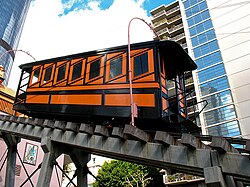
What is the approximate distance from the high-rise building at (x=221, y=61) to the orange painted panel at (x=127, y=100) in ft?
63.0

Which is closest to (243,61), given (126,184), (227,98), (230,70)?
(230,70)

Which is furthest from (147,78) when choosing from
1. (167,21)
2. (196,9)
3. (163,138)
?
(167,21)

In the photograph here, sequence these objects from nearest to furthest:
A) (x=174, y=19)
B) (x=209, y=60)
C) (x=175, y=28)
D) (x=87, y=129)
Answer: (x=87, y=129) < (x=209, y=60) < (x=175, y=28) < (x=174, y=19)

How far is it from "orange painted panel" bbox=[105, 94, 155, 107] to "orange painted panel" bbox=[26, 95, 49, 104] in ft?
7.72

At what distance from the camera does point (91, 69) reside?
720 centimetres

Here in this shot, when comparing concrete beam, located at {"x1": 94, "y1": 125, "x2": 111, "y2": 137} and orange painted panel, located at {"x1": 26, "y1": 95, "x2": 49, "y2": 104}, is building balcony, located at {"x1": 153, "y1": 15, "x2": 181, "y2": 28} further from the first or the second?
concrete beam, located at {"x1": 94, "y1": 125, "x2": 111, "y2": 137}

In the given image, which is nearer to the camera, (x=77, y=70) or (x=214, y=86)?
(x=77, y=70)

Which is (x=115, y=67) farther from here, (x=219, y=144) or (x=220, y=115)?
(x=220, y=115)

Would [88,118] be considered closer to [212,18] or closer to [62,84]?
[62,84]

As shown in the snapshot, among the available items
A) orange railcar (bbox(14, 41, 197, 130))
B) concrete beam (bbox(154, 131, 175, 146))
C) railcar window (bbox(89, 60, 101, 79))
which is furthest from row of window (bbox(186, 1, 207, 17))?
concrete beam (bbox(154, 131, 175, 146))

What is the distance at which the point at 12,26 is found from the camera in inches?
2862

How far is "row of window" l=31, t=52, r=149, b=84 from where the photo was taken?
6496 millimetres

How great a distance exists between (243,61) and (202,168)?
24.8m

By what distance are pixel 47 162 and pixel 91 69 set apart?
2710mm
